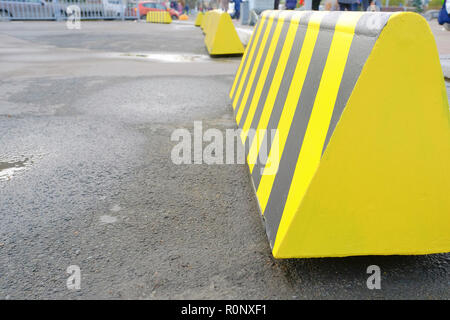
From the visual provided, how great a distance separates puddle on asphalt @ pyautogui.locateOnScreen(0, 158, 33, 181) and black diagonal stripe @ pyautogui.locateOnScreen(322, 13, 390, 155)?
256 cm

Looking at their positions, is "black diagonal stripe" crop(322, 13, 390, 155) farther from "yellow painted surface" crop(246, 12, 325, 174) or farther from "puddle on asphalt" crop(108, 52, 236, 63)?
"puddle on asphalt" crop(108, 52, 236, 63)

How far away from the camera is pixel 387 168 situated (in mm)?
1768

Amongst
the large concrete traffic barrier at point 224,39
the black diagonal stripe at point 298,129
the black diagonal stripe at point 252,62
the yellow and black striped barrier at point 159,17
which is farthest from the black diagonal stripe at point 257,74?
the yellow and black striped barrier at point 159,17

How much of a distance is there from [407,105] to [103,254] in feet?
5.47

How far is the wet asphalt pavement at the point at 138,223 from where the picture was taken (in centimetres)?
185

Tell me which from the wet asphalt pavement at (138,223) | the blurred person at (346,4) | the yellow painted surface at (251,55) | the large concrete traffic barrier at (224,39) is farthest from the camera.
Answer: the large concrete traffic barrier at (224,39)

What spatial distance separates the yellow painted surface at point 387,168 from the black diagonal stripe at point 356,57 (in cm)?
3

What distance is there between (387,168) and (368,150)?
5.3 inches

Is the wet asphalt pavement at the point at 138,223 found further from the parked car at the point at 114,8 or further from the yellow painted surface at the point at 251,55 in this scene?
the parked car at the point at 114,8

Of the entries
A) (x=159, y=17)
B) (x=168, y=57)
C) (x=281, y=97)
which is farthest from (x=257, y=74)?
(x=159, y=17)

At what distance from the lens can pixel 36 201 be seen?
2.68 m

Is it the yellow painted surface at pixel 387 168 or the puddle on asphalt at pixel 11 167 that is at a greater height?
the yellow painted surface at pixel 387 168

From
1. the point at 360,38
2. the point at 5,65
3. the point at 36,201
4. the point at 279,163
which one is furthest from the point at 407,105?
the point at 5,65

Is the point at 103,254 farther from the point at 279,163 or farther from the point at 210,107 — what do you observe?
the point at 210,107
